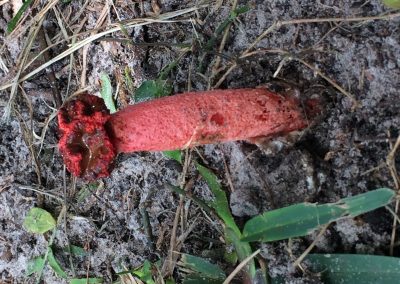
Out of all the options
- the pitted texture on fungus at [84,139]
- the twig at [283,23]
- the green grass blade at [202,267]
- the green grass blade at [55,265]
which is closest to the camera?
the pitted texture on fungus at [84,139]

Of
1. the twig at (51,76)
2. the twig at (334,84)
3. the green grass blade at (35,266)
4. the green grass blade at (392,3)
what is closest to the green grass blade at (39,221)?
the green grass blade at (35,266)

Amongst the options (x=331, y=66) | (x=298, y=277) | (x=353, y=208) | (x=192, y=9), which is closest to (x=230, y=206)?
(x=298, y=277)

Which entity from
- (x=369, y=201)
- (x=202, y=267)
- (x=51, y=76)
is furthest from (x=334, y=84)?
(x=51, y=76)

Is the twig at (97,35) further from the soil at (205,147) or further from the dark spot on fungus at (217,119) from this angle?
the dark spot on fungus at (217,119)

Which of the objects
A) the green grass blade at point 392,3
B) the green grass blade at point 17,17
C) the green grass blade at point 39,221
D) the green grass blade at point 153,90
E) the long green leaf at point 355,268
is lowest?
the long green leaf at point 355,268

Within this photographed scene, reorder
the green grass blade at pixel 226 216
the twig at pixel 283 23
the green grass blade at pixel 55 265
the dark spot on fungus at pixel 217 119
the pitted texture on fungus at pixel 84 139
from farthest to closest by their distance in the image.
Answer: the green grass blade at pixel 55 265, the green grass blade at pixel 226 216, the twig at pixel 283 23, the dark spot on fungus at pixel 217 119, the pitted texture on fungus at pixel 84 139

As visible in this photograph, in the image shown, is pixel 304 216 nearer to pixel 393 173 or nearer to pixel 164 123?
pixel 393 173
